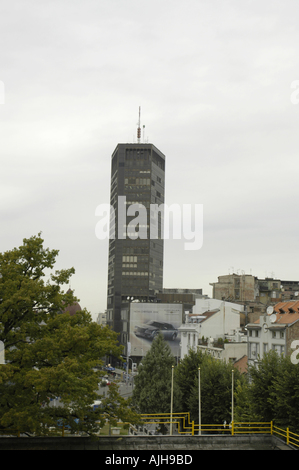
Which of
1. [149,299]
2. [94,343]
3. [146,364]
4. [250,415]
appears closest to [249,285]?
[149,299]

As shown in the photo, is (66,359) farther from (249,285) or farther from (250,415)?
(249,285)

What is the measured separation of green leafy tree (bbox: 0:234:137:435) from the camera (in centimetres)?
2167

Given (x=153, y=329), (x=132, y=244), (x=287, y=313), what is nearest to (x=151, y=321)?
(x=153, y=329)

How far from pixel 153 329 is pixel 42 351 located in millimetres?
153693

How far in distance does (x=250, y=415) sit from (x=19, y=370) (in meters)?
25.9

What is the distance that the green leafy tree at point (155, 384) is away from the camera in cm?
6009

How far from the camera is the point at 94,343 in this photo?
25047mm

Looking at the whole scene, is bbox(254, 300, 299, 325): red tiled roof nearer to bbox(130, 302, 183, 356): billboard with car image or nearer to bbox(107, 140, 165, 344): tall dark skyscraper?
bbox(130, 302, 183, 356): billboard with car image

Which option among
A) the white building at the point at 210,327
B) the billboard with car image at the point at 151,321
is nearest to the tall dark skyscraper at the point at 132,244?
the billboard with car image at the point at 151,321

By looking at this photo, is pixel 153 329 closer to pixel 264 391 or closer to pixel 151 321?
pixel 151 321

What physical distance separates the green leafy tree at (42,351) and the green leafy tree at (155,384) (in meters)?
35.5

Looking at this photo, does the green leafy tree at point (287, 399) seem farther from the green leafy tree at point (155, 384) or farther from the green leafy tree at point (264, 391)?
the green leafy tree at point (155, 384)

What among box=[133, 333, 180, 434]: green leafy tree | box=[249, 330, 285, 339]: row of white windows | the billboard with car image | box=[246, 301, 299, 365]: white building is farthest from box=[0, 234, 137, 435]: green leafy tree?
the billboard with car image

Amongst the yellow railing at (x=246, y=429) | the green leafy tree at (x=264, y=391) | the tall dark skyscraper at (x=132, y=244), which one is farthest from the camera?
the tall dark skyscraper at (x=132, y=244)
